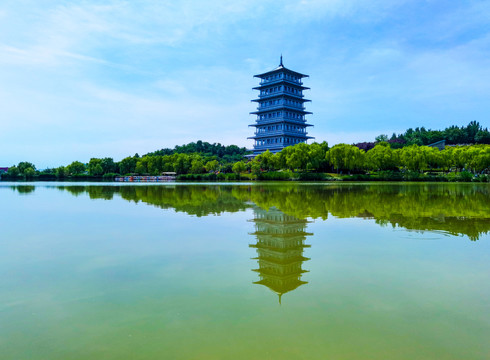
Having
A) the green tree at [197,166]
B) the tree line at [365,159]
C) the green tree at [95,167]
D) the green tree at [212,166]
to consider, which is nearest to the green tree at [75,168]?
the green tree at [95,167]

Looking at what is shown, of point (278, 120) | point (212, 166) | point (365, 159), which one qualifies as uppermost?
point (278, 120)

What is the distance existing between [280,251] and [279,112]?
69.0 m

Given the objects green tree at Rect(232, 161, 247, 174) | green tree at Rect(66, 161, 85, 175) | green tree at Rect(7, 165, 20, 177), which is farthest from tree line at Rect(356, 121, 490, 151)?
green tree at Rect(7, 165, 20, 177)

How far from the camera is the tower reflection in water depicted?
5621mm

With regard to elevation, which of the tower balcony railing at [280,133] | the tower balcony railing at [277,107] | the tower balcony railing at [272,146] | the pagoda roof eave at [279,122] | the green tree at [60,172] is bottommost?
the green tree at [60,172]

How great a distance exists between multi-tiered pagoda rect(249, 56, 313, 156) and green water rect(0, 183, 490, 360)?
63.9 meters

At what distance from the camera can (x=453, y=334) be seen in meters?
3.90

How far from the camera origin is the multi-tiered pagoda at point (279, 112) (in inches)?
2886

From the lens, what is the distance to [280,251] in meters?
7.59

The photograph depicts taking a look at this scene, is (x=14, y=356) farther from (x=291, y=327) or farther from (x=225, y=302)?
(x=291, y=327)

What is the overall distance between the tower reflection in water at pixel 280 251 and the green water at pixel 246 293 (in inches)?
1.6

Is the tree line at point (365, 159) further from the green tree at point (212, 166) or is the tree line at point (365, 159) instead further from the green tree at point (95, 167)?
the green tree at point (95, 167)

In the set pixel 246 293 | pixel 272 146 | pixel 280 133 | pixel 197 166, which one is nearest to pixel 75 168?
pixel 197 166

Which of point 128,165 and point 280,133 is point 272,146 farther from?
point 128,165
